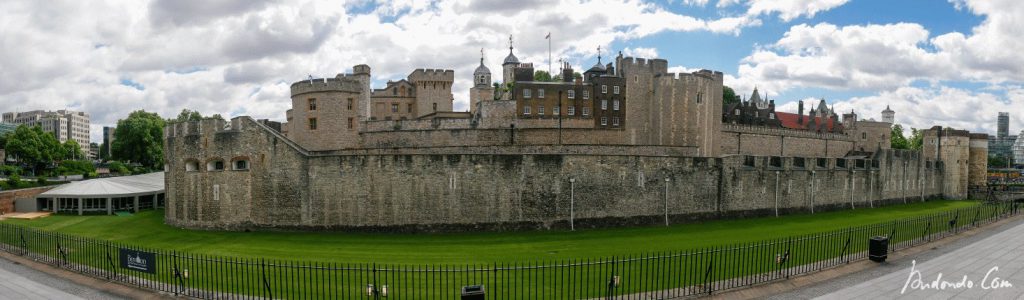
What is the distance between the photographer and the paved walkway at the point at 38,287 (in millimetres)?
16891

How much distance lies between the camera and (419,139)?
1813 inches

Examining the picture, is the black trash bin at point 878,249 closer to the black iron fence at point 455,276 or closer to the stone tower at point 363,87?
the black iron fence at point 455,276

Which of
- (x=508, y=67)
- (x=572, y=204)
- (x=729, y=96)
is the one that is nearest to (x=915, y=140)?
(x=729, y=96)

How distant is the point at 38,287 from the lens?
58.5 ft

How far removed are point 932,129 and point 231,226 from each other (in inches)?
2622

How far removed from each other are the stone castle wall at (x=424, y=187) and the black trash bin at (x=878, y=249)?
14479 millimetres

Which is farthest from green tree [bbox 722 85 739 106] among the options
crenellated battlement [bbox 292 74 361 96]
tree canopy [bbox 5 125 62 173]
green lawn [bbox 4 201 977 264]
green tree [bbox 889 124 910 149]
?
tree canopy [bbox 5 125 62 173]

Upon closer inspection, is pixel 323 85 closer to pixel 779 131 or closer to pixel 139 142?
pixel 779 131

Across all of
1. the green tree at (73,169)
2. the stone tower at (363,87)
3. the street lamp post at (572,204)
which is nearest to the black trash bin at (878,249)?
the street lamp post at (572,204)

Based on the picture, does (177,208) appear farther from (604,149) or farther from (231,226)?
(604,149)

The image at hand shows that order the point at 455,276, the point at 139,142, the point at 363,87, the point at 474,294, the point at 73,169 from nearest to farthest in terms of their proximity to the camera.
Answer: the point at 474,294 < the point at 455,276 < the point at 363,87 < the point at 73,169 < the point at 139,142

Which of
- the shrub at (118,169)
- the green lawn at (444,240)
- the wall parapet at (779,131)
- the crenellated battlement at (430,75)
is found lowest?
the green lawn at (444,240)

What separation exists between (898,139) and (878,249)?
90677mm

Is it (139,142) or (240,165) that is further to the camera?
(139,142)
